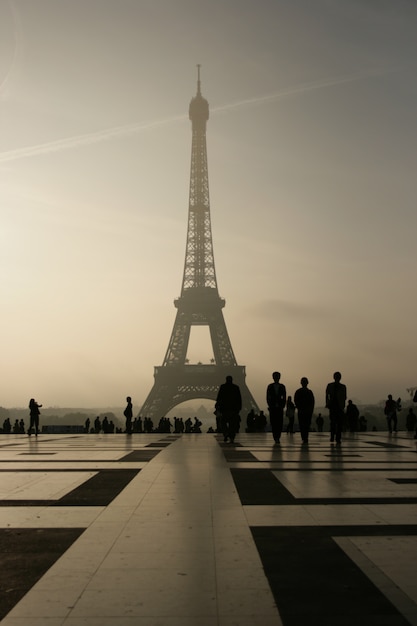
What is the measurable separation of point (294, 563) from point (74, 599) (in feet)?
4.41

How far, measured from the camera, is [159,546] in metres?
4.54

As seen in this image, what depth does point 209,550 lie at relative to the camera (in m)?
4.41

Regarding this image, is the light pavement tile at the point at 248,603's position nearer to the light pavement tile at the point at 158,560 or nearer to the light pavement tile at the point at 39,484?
the light pavement tile at the point at 158,560

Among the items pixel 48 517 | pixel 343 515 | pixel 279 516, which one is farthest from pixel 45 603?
pixel 343 515

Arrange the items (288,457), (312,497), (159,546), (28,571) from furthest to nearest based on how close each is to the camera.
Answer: (288,457)
(312,497)
(159,546)
(28,571)

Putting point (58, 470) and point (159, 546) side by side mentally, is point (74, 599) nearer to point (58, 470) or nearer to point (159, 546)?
point (159, 546)

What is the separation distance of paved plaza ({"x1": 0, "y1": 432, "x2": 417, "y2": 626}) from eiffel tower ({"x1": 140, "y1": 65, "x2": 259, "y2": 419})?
62.9 m

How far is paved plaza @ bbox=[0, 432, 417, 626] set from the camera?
3223 mm

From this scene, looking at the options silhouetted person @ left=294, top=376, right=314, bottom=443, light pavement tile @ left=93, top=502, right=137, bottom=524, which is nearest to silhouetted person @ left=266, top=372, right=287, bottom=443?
silhouetted person @ left=294, top=376, right=314, bottom=443

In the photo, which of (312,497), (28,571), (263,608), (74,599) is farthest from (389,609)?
(312,497)

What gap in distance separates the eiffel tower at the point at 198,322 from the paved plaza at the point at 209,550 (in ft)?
206

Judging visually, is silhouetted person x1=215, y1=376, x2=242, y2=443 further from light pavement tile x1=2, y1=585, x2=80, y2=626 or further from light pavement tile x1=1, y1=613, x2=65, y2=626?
light pavement tile x1=1, y1=613, x2=65, y2=626

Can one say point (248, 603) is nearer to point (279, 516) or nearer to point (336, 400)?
point (279, 516)

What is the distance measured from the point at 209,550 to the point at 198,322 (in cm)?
7091
